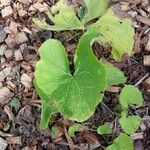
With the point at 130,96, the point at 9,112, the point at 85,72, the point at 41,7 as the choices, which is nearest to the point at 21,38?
the point at 41,7

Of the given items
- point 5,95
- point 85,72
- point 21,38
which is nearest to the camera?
point 85,72

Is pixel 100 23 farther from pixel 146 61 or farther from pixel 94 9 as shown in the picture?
pixel 146 61

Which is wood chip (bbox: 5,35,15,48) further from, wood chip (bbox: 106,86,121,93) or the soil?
wood chip (bbox: 106,86,121,93)

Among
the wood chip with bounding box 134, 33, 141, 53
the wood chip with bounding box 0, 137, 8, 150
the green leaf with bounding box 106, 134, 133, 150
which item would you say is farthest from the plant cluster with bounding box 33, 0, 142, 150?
the wood chip with bounding box 0, 137, 8, 150

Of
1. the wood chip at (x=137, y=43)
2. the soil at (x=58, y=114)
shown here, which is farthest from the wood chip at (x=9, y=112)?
the wood chip at (x=137, y=43)

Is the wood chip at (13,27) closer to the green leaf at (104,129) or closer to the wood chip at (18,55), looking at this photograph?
the wood chip at (18,55)

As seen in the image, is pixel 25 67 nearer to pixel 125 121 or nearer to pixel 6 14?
pixel 6 14
